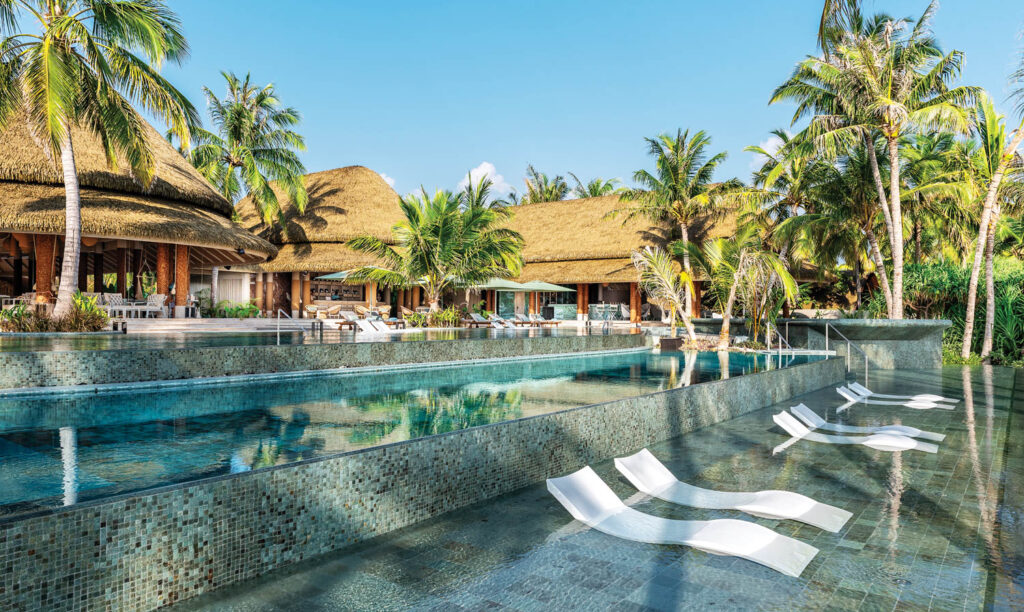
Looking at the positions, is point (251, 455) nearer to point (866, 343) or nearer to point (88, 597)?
point (88, 597)

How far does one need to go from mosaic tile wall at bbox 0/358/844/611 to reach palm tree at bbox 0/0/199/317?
1073 centimetres

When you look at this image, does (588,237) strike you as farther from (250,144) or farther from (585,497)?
(585,497)

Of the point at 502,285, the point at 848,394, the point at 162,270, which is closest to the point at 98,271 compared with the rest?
the point at 162,270

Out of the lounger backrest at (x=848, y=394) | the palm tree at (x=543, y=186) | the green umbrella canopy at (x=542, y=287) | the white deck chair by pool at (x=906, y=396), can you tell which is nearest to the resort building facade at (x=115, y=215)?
the green umbrella canopy at (x=542, y=287)

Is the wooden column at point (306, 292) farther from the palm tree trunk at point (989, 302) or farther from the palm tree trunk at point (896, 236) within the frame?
the palm tree trunk at point (989, 302)

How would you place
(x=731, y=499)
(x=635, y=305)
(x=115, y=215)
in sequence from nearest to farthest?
(x=731, y=499)
(x=115, y=215)
(x=635, y=305)

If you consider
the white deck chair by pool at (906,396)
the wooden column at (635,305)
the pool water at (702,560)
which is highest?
the wooden column at (635,305)

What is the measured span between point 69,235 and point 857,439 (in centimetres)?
1330

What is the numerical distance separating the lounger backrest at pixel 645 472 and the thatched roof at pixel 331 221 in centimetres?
1984

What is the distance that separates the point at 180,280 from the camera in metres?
16.0

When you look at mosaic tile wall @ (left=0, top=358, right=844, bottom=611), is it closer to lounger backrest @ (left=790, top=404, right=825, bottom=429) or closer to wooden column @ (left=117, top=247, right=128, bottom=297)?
lounger backrest @ (left=790, top=404, right=825, bottom=429)

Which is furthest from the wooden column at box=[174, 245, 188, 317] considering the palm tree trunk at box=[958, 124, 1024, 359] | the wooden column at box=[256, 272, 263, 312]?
the palm tree trunk at box=[958, 124, 1024, 359]

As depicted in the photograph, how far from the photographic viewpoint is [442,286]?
18.8m

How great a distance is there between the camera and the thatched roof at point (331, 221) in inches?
904
